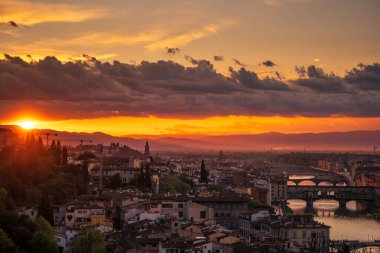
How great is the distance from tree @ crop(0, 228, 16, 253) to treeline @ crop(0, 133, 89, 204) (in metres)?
8.76

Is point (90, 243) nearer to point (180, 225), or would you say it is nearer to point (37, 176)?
point (180, 225)

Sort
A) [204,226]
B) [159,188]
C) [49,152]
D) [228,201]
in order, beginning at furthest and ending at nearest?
[159,188]
[49,152]
[228,201]
[204,226]

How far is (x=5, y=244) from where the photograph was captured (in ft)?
74.3

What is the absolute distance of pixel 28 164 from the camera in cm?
3672

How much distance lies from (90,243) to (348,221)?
2891 centimetres

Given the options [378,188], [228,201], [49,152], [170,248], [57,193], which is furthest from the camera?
[378,188]

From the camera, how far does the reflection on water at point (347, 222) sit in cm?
3966

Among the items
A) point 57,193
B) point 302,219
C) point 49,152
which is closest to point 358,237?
point 302,219

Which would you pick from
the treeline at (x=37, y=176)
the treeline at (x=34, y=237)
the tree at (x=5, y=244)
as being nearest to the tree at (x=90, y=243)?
the treeline at (x=34, y=237)

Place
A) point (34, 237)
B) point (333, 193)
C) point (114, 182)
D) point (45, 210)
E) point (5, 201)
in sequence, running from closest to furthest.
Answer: point (34, 237)
point (45, 210)
point (5, 201)
point (114, 182)
point (333, 193)

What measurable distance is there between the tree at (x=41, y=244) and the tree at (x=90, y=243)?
749mm

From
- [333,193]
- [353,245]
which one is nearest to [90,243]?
[353,245]

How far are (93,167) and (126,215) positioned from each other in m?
20.4

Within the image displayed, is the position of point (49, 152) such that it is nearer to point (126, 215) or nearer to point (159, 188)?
point (159, 188)
